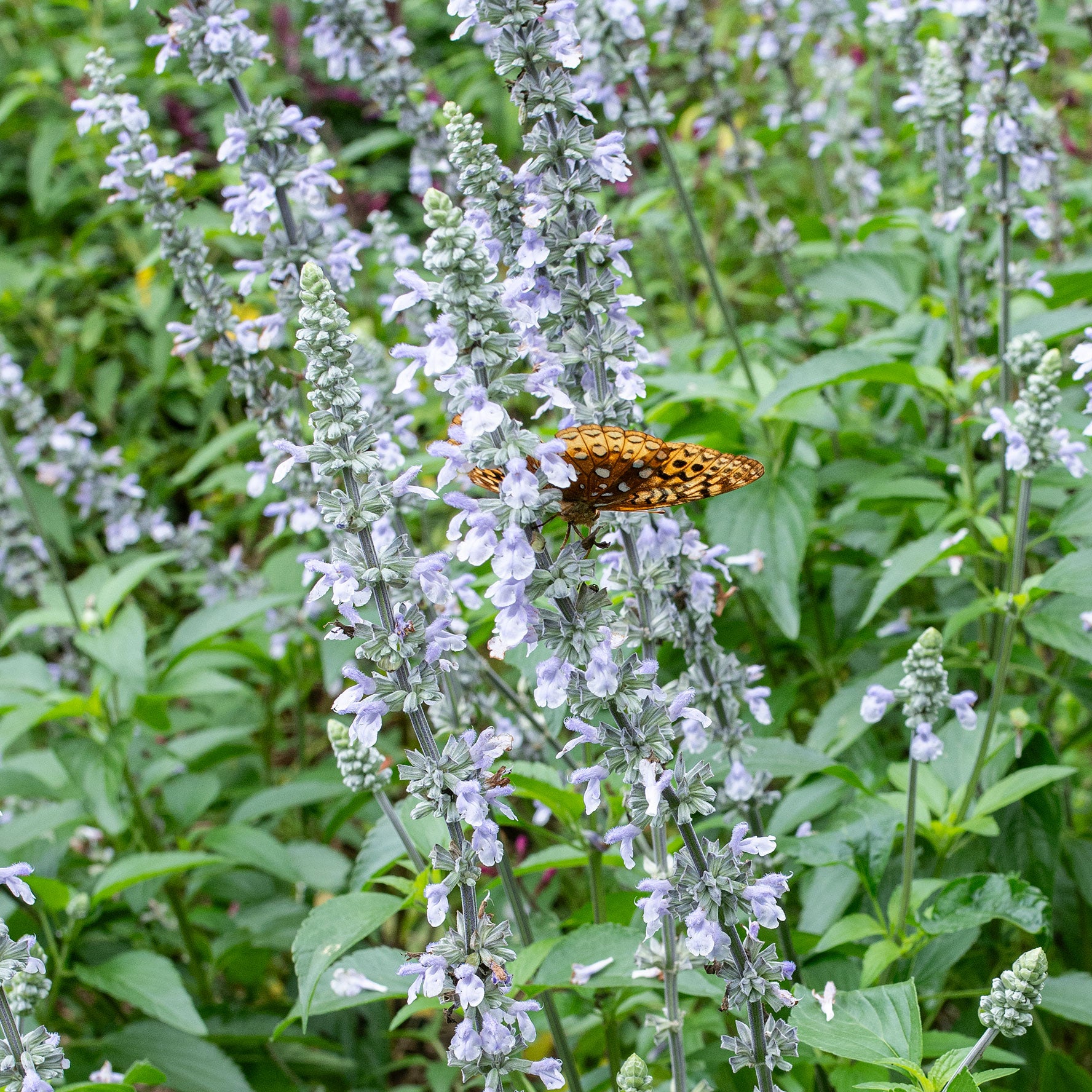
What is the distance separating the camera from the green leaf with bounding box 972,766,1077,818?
2.62 m

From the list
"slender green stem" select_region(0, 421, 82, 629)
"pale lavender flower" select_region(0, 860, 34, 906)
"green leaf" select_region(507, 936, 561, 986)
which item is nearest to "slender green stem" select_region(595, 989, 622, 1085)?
"green leaf" select_region(507, 936, 561, 986)

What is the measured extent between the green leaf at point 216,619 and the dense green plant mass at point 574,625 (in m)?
0.03

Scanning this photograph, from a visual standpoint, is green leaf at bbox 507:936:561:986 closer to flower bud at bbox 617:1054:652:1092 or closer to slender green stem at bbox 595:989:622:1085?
slender green stem at bbox 595:989:622:1085

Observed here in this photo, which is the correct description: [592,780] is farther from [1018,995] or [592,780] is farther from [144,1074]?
[144,1074]

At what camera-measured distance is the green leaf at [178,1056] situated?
315cm

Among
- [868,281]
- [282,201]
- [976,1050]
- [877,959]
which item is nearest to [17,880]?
[976,1050]

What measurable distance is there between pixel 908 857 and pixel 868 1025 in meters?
0.52

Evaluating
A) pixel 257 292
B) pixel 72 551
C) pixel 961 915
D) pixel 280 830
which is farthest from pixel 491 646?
pixel 72 551

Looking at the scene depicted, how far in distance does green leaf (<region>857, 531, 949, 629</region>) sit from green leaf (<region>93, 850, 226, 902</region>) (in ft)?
6.40

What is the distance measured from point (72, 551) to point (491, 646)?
481cm

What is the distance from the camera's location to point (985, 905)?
2432 mm

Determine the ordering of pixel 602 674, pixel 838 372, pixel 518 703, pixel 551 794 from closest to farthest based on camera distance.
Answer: pixel 602 674, pixel 551 794, pixel 518 703, pixel 838 372

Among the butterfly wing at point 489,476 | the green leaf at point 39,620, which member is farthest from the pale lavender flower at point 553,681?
the green leaf at point 39,620

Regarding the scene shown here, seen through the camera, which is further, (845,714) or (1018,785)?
(845,714)
